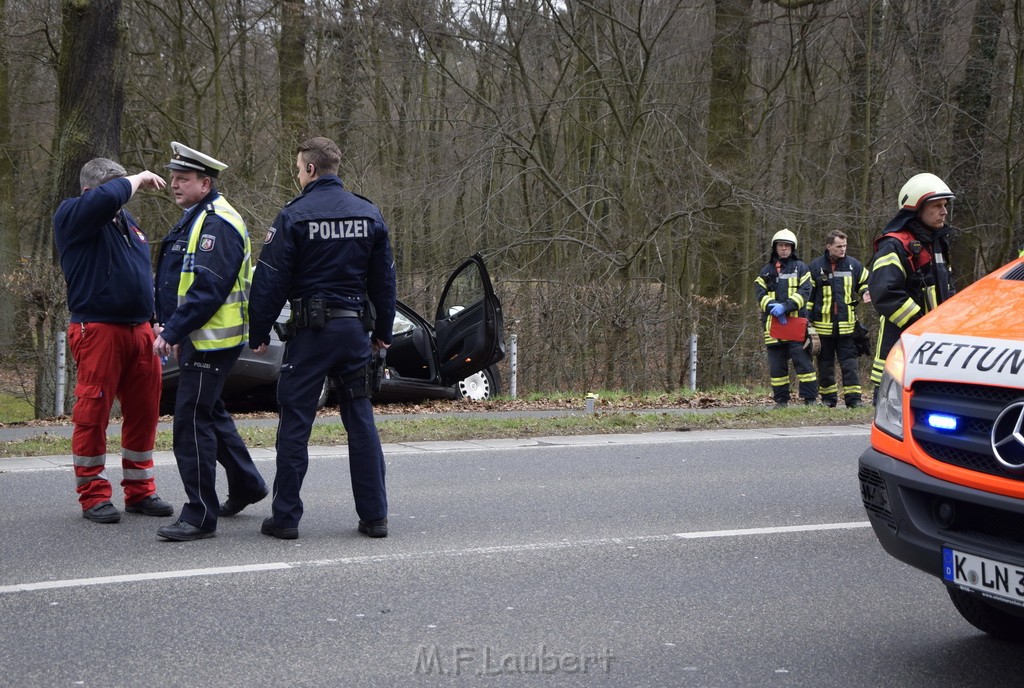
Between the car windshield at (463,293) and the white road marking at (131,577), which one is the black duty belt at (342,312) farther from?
the car windshield at (463,293)

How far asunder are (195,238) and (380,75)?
17735 millimetres

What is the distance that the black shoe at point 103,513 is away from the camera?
21.3 feet

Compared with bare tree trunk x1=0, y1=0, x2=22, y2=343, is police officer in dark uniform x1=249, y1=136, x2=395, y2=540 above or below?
below

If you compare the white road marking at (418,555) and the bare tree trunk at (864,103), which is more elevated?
the bare tree trunk at (864,103)

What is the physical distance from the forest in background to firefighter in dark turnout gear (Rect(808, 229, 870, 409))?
15.9 ft

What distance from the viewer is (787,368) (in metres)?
13.7

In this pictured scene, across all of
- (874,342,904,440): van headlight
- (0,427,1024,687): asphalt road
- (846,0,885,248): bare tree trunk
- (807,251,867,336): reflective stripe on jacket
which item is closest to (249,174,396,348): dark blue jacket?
(0,427,1024,687): asphalt road

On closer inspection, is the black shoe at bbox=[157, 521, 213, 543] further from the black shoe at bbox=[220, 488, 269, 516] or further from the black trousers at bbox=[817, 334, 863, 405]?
the black trousers at bbox=[817, 334, 863, 405]

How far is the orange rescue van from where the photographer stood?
3.76 metres

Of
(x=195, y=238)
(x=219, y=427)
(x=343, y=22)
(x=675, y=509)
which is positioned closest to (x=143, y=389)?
(x=219, y=427)

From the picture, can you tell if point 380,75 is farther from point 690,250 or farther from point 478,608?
point 478,608

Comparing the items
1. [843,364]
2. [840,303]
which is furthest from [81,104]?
[843,364]

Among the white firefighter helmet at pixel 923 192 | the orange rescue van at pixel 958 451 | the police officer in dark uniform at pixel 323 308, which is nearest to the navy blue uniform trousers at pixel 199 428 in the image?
the police officer in dark uniform at pixel 323 308

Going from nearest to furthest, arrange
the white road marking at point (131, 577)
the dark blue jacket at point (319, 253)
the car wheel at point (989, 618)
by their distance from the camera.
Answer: the car wheel at point (989, 618), the white road marking at point (131, 577), the dark blue jacket at point (319, 253)
